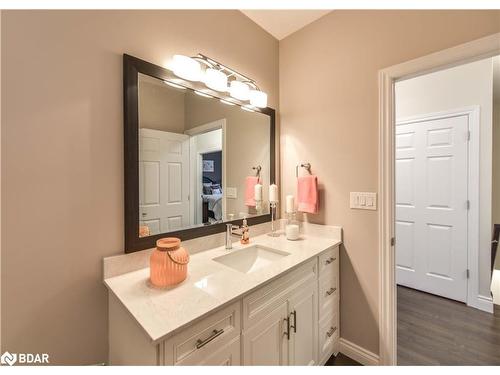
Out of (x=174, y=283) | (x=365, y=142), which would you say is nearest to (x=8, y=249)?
(x=174, y=283)

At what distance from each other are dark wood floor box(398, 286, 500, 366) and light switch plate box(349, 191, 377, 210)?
1.05 meters

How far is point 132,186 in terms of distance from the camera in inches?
43.3

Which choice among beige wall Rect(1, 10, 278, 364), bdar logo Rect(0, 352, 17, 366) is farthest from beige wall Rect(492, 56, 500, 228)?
bdar logo Rect(0, 352, 17, 366)

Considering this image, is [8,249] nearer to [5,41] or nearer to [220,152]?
[5,41]

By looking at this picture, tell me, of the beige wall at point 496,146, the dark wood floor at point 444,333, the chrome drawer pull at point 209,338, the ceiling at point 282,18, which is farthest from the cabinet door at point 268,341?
the beige wall at point 496,146

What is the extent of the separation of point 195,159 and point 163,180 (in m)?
0.25

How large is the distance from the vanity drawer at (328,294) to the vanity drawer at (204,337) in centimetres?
70

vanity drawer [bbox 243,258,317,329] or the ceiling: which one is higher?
the ceiling

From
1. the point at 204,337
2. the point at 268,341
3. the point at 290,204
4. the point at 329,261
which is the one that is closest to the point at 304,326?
the point at 268,341

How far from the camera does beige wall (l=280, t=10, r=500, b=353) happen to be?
1.36m

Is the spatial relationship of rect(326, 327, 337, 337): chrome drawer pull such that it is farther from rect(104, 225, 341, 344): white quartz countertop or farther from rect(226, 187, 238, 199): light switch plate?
rect(226, 187, 238, 199): light switch plate

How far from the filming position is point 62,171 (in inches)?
36.9

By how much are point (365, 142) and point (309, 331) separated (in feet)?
3.89

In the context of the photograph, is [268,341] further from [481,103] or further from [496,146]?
[496,146]
